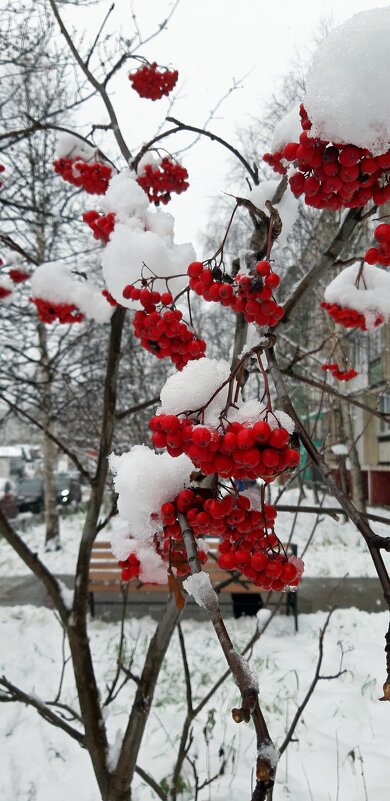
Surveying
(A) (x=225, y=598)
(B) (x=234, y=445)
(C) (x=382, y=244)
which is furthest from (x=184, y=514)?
(A) (x=225, y=598)

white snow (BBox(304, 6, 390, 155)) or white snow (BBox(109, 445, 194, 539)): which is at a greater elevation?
white snow (BBox(304, 6, 390, 155))

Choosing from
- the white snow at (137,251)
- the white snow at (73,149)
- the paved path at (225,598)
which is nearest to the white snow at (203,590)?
the white snow at (137,251)

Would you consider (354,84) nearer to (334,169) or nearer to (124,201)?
(334,169)

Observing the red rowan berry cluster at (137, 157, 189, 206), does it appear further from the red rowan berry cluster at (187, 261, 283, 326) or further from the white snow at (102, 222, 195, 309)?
the red rowan berry cluster at (187, 261, 283, 326)

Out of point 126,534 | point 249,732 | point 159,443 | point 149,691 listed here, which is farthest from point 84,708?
point 249,732

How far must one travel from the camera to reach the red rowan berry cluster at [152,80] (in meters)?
2.97

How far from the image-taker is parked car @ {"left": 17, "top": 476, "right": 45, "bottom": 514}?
1761 cm

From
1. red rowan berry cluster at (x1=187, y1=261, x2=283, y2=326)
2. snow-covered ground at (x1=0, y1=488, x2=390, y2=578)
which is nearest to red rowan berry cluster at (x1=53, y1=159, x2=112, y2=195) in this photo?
red rowan berry cluster at (x1=187, y1=261, x2=283, y2=326)

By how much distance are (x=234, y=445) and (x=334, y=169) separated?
1.75 feet

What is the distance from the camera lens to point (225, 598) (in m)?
7.49

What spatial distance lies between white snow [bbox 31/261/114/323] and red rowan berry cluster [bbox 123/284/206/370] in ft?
4.32

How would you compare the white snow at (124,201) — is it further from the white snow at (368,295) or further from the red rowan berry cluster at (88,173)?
the white snow at (368,295)

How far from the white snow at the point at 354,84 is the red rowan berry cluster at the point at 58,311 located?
216cm

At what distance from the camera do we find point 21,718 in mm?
4137
